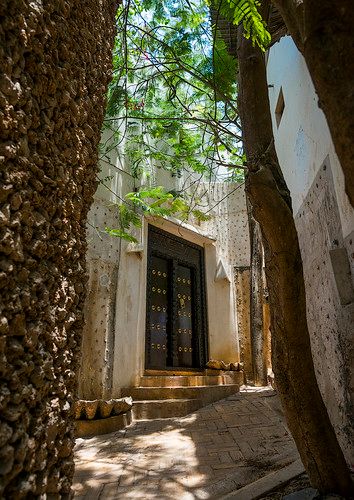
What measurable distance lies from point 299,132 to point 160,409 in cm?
472

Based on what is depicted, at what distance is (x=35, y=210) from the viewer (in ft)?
5.12

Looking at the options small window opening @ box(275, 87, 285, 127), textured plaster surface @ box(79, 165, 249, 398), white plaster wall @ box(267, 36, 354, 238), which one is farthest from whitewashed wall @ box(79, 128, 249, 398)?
small window opening @ box(275, 87, 285, 127)

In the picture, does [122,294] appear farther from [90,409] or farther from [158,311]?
[90,409]

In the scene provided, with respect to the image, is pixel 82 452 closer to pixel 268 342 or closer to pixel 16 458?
pixel 16 458

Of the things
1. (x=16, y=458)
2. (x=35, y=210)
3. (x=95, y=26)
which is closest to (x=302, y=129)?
(x=95, y=26)

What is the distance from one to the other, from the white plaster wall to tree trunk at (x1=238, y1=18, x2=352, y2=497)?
887mm

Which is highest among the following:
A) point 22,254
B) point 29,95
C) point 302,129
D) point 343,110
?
point 302,129

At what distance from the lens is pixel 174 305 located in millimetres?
8117

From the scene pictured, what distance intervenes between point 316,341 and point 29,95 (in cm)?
386

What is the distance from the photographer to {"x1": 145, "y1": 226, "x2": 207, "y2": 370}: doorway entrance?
25.1 feet

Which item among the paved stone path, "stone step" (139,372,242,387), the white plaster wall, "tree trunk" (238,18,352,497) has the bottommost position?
the paved stone path

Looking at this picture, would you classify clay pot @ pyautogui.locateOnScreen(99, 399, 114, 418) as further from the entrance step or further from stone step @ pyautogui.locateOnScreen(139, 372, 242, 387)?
stone step @ pyautogui.locateOnScreen(139, 372, 242, 387)

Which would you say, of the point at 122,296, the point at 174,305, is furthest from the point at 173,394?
the point at 174,305

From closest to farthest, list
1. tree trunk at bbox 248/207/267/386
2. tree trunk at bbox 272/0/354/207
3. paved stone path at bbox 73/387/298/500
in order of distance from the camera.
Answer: tree trunk at bbox 272/0/354/207
paved stone path at bbox 73/387/298/500
tree trunk at bbox 248/207/267/386
